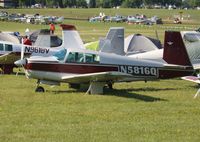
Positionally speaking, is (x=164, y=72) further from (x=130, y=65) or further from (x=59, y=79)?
(x=59, y=79)

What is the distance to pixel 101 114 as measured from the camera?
38.3ft

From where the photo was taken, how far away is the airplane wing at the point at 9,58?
20478 mm

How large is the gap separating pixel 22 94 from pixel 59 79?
1240mm

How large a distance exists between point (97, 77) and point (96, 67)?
0.70 meters

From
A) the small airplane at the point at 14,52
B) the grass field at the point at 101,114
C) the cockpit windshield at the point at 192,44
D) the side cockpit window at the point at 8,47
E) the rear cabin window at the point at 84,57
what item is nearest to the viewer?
the grass field at the point at 101,114

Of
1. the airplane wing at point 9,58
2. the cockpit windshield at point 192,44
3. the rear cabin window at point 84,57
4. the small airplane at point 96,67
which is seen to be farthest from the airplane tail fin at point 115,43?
the airplane wing at point 9,58

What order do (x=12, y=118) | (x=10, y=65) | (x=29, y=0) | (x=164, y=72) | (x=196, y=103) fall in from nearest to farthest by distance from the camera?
(x=12, y=118)
(x=196, y=103)
(x=164, y=72)
(x=10, y=65)
(x=29, y=0)

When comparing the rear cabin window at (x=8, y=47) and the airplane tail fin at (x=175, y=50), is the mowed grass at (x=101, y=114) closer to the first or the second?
the airplane tail fin at (x=175, y=50)

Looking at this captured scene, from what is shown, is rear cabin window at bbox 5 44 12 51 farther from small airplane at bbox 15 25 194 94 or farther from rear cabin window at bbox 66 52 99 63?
rear cabin window at bbox 66 52 99 63

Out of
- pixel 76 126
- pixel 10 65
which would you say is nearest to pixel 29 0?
pixel 10 65

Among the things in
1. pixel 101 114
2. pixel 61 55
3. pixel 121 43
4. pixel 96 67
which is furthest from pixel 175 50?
pixel 101 114

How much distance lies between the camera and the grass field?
9.41 m

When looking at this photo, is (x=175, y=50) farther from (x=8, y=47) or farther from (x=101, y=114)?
(x=8, y=47)

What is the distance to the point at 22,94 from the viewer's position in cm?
1497
